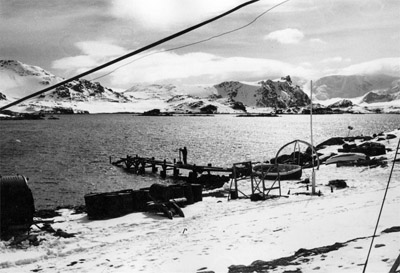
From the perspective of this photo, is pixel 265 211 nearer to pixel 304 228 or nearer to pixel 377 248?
pixel 304 228

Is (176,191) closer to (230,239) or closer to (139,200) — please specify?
(139,200)

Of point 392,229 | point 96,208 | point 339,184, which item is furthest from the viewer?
point 339,184

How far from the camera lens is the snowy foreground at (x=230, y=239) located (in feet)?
29.8

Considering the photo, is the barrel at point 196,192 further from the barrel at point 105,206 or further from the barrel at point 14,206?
the barrel at point 14,206

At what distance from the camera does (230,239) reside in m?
12.9

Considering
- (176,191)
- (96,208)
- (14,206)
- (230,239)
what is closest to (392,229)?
(230,239)

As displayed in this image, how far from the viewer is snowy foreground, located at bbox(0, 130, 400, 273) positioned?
9078mm

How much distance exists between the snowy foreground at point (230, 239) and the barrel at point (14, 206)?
45.4 inches

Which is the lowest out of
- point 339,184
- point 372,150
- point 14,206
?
point 339,184

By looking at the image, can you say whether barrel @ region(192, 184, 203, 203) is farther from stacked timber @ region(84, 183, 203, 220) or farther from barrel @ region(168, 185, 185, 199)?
barrel @ region(168, 185, 185, 199)

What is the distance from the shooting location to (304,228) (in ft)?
41.0

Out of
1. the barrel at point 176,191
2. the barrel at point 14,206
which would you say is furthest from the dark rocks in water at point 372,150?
the barrel at point 14,206

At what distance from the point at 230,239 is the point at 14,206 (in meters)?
9.21

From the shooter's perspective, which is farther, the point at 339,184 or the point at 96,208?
the point at 339,184
